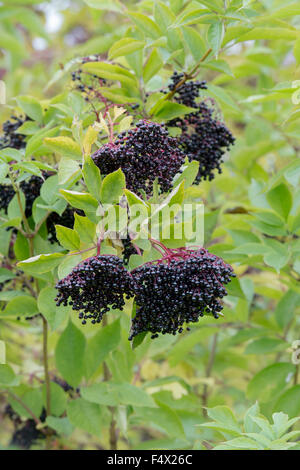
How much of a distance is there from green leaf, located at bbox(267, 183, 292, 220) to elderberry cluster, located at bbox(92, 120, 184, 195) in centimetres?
59

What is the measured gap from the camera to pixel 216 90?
1639 millimetres

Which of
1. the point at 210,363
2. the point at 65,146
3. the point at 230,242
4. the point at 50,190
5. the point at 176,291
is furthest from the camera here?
the point at 210,363

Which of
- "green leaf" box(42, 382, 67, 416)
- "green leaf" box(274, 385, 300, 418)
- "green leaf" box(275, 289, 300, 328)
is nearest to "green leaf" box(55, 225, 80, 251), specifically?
"green leaf" box(42, 382, 67, 416)

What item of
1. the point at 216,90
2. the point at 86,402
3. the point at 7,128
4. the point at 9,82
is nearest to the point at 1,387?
the point at 86,402

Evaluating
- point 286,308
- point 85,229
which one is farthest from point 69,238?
point 286,308

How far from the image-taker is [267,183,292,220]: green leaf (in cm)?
173

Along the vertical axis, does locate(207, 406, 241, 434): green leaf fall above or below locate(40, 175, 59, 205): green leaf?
below

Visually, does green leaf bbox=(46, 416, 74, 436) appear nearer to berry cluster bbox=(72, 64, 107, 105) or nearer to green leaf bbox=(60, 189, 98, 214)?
green leaf bbox=(60, 189, 98, 214)

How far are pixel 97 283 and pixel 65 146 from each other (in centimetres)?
39

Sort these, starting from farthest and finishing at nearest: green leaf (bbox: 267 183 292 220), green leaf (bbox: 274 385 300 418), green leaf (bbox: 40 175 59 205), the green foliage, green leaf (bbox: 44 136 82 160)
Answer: green leaf (bbox: 267 183 292 220) → green leaf (bbox: 274 385 300 418) → green leaf (bbox: 40 175 59 205) → green leaf (bbox: 44 136 82 160) → the green foliage

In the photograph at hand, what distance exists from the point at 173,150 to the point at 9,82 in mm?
2721

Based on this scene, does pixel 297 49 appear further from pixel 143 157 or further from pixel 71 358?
pixel 71 358

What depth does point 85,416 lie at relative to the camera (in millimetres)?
1684
